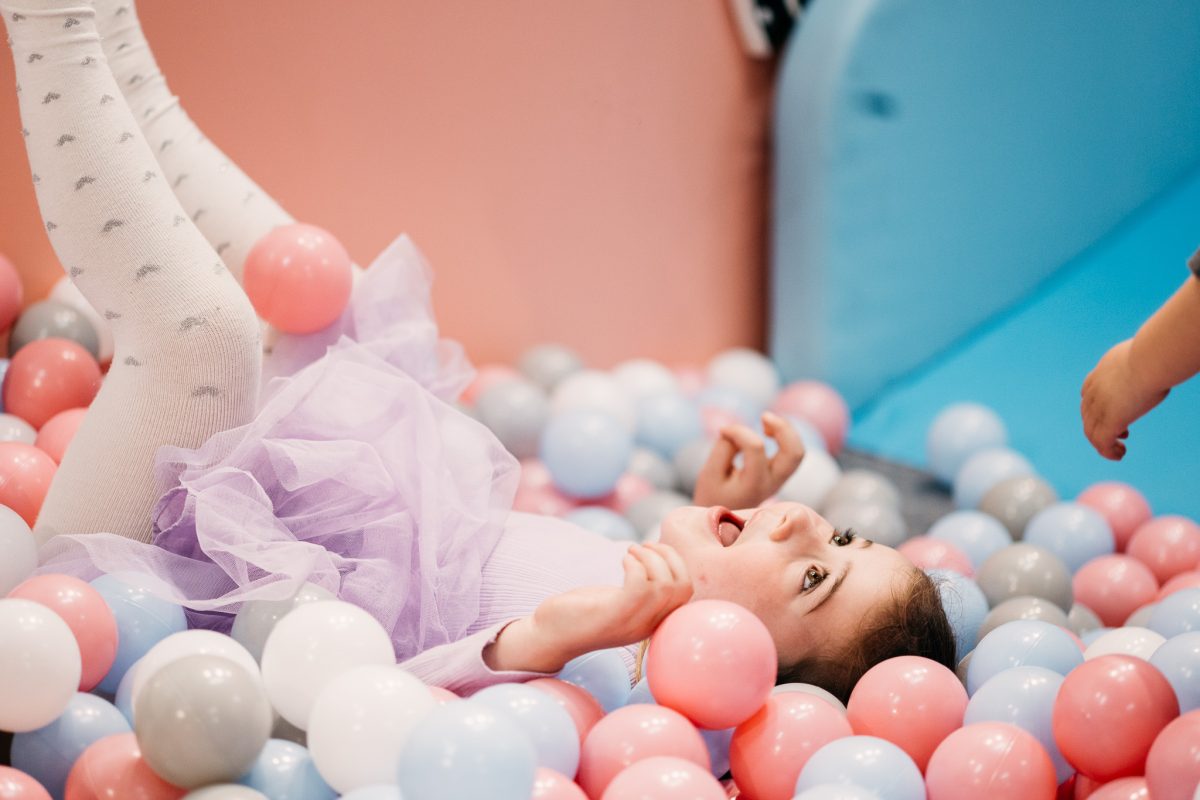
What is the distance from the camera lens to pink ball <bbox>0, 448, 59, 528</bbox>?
54.7 inches

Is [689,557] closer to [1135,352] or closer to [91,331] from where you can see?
[1135,352]

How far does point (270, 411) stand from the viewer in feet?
4.42

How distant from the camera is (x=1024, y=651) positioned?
4.08ft

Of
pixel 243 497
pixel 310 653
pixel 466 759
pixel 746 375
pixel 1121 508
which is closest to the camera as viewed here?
pixel 466 759

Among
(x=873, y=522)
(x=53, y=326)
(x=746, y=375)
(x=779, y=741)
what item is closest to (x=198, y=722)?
(x=779, y=741)

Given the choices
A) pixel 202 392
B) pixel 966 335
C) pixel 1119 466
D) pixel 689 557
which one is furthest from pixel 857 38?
pixel 202 392

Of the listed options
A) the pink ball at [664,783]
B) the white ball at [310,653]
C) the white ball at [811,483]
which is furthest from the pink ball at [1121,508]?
the white ball at [310,653]

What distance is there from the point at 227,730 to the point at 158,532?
1.40 feet

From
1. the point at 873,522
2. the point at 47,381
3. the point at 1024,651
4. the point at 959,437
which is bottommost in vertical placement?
the point at 959,437

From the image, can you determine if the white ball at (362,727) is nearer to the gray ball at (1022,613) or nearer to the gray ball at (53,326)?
the gray ball at (1022,613)

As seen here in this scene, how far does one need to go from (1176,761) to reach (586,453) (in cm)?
115

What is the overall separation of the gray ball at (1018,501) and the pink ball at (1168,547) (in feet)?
0.55

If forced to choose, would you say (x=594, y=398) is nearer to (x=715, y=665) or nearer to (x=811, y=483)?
(x=811, y=483)

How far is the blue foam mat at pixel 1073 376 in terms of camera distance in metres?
2.10
